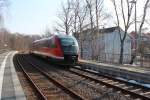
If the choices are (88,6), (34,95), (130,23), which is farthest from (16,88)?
(88,6)

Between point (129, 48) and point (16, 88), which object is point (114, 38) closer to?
point (129, 48)

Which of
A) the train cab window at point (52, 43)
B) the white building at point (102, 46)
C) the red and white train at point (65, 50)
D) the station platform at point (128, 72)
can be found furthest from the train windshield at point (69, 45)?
the white building at point (102, 46)

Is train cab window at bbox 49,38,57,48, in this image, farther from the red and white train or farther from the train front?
the train front

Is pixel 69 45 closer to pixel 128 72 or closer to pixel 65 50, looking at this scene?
pixel 65 50

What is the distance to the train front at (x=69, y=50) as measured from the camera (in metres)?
26.6

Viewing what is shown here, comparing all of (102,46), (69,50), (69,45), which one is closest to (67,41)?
(69,45)

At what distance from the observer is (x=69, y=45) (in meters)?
27.2

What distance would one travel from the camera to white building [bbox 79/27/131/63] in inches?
1419

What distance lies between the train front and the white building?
7.07 metres

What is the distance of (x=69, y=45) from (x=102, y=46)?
3145 centimetres

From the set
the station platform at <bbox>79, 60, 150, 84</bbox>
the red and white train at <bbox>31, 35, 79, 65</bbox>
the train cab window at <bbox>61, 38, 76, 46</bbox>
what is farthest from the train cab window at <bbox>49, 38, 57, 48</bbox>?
the station platform at <bbox>79, 60, 150, 84</bbox>

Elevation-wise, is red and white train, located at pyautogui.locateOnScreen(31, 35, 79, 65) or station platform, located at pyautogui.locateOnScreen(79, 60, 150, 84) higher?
red and white train, located at pyautogui.locateOnScreen(31, 35, 79, 65)

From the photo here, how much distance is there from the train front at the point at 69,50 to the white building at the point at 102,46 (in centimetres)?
707

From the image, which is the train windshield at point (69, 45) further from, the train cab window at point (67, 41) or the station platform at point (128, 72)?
the station platform at point (128, 72)
